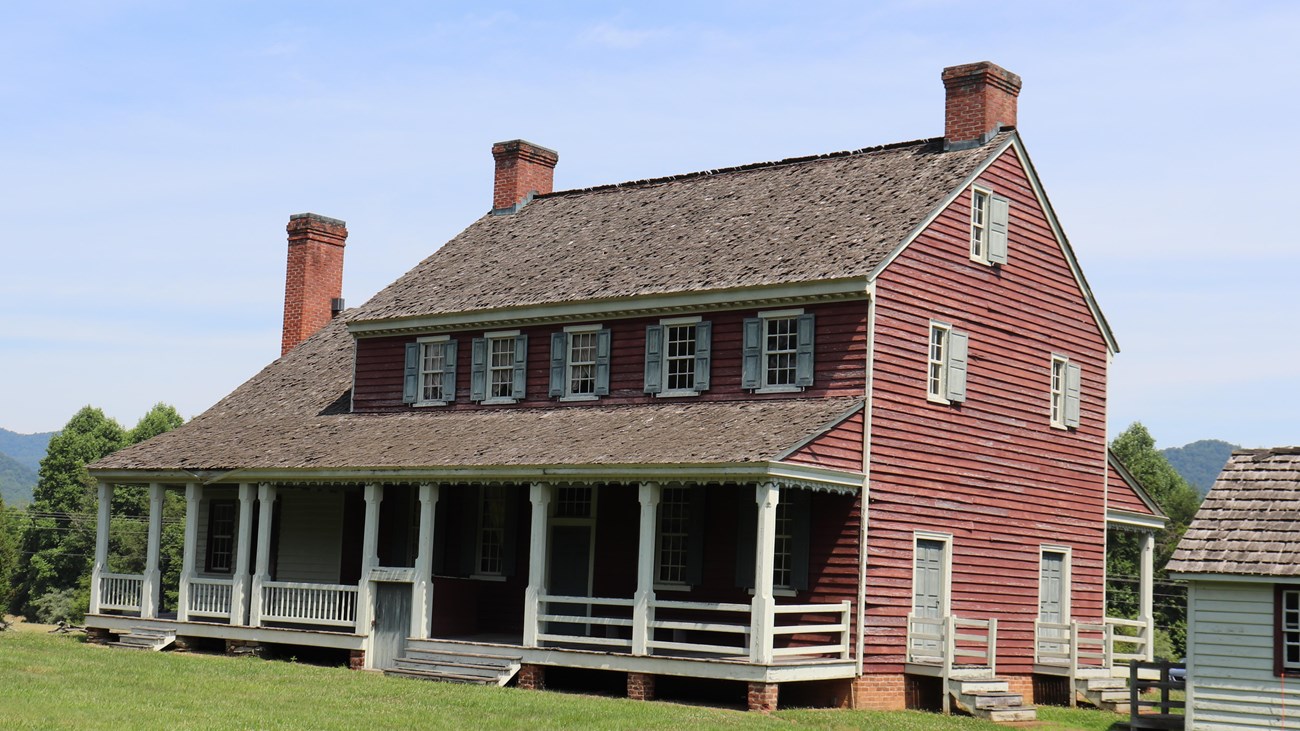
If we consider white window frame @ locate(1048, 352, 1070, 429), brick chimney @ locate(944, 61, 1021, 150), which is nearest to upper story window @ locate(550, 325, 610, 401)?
brick chimney @ locate(944, 61, 1021, 150)

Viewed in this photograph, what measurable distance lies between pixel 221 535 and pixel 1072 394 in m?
18.0

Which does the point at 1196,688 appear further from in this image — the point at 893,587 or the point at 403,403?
the point at 403,403

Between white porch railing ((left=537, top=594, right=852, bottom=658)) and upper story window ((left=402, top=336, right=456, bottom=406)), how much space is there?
17.1 ft

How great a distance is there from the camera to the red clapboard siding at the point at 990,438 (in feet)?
84.4

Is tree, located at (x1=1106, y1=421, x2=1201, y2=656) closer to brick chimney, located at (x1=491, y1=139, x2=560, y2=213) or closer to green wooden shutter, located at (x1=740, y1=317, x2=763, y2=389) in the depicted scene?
brick chimney, located at (x1=491, y1=139, x2=560, y2=213)

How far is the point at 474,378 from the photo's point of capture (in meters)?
31.0

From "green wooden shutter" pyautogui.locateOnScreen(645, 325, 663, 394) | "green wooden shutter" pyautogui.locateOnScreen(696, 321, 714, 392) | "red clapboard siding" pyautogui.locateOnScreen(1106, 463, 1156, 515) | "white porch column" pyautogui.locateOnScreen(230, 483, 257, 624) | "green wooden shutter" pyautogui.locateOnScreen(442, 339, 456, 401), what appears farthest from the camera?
"red clapboard siding" pyautogui.locateOnScreen(1106, 463, 1156, 515)

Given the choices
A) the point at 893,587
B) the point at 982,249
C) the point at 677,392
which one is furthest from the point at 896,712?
the point at 982,249

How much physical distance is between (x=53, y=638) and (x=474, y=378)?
34.2ft

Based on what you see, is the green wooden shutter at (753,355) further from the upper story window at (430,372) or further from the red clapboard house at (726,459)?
the upper story window at (430,372)

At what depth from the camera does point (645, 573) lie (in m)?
24.2

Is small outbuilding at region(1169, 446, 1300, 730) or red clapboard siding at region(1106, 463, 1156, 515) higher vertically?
red clapboard siding at region(1106, 463, 1156, 515)

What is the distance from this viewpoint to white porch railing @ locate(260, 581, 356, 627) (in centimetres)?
2878

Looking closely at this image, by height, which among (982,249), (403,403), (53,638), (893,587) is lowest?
(53,638)
